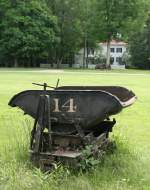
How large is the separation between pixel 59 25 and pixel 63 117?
7477cm

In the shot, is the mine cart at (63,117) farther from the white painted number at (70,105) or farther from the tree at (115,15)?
the tree at (115,15)

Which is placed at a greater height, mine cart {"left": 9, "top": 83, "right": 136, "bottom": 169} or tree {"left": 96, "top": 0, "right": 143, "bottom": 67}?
tree {"left": 96, "top": 0, "right": 143, "bottom": 67}

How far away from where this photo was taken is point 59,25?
80.8m

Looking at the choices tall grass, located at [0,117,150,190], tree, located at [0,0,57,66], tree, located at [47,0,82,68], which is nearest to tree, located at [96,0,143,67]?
tree, located at [47,0,82,68]

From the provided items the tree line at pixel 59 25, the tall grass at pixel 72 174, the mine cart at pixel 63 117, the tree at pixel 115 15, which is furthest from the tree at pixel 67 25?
the mine cart at pixel 63 117

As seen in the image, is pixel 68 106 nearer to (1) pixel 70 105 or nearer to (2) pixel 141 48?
(1) pixel 70 105

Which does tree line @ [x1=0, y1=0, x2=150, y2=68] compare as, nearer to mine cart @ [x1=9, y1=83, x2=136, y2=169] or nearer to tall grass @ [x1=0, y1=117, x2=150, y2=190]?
tall grass @ [x1=0, y1=117, x2=150, y2=190]

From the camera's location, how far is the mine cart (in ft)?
21.6

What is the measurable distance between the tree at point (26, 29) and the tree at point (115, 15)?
24.2 ft

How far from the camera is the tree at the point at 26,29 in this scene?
248 feet

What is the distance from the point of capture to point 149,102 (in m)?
18.9

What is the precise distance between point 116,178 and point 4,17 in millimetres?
74068

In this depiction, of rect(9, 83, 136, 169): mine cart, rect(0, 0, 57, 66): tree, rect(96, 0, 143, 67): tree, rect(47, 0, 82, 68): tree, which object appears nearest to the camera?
rect(9, 83, 136, 169): mine cart

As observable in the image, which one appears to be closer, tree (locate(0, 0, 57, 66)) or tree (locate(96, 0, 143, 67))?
tree (locate(0, 0, 57, 66))
